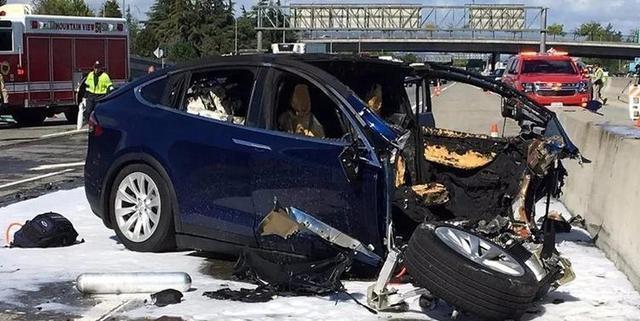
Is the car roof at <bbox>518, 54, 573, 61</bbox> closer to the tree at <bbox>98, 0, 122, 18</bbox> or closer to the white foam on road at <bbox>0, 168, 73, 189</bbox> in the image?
the white foam on road at <bbox>0, 168, 73, 189</bbox>

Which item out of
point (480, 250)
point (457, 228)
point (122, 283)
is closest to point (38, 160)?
point (122, 283)

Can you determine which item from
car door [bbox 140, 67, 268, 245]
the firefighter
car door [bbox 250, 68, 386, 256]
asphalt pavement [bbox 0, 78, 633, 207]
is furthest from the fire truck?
car door [bbox 250, 68, 386, 256]

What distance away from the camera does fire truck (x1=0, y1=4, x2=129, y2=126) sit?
25094mm

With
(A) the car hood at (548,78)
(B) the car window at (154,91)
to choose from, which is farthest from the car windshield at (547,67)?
(B) the car window at (154,91)

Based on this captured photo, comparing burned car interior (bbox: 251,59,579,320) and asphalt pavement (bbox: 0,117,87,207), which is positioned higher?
burned car interior (bbox: 251,59,579,320)

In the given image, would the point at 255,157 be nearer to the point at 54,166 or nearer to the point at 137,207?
the point at 137,207

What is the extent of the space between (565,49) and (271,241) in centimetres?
11083

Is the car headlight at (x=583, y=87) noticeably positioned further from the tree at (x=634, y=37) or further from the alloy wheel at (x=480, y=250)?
the tree at (x=634, y=37)

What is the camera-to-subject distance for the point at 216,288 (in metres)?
6.40

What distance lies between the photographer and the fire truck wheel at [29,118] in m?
26.4

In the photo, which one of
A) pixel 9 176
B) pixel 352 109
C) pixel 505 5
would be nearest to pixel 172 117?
pixel 352 109

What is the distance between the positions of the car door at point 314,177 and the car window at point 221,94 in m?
0.34

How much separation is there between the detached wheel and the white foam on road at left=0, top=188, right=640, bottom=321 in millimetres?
396

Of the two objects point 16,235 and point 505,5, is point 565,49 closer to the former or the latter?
point 505,5
